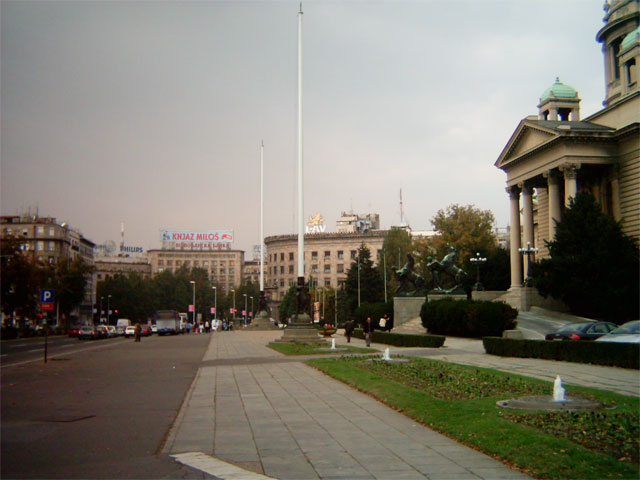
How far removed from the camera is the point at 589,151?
54844 millimetres

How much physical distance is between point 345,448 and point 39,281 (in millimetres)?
70421

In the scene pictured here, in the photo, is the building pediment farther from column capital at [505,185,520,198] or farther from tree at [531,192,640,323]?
tree at [531,192,640,323]

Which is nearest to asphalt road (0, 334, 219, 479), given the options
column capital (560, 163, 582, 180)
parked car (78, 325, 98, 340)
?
column capital (560, 163, 582, 180)

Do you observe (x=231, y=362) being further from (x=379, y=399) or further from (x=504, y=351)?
(x=379, y=399)

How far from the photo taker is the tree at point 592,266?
146ft

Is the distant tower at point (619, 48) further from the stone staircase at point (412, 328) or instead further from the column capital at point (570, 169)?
the stone staircase at point (412, 328)

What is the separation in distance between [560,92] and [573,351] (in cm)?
5561

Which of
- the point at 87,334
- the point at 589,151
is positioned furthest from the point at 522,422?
the point at 87,334

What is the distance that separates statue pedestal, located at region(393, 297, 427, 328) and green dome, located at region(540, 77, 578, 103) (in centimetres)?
3406

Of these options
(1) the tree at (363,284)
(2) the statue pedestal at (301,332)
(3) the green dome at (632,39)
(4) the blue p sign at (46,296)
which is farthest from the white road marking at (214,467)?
(1) the tree at (363,284)

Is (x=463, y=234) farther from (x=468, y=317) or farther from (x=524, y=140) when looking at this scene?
(x=468, y=317)

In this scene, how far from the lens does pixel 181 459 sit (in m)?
9.34

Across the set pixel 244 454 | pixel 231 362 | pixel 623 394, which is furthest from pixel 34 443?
pixel 231 362

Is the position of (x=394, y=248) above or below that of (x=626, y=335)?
above
